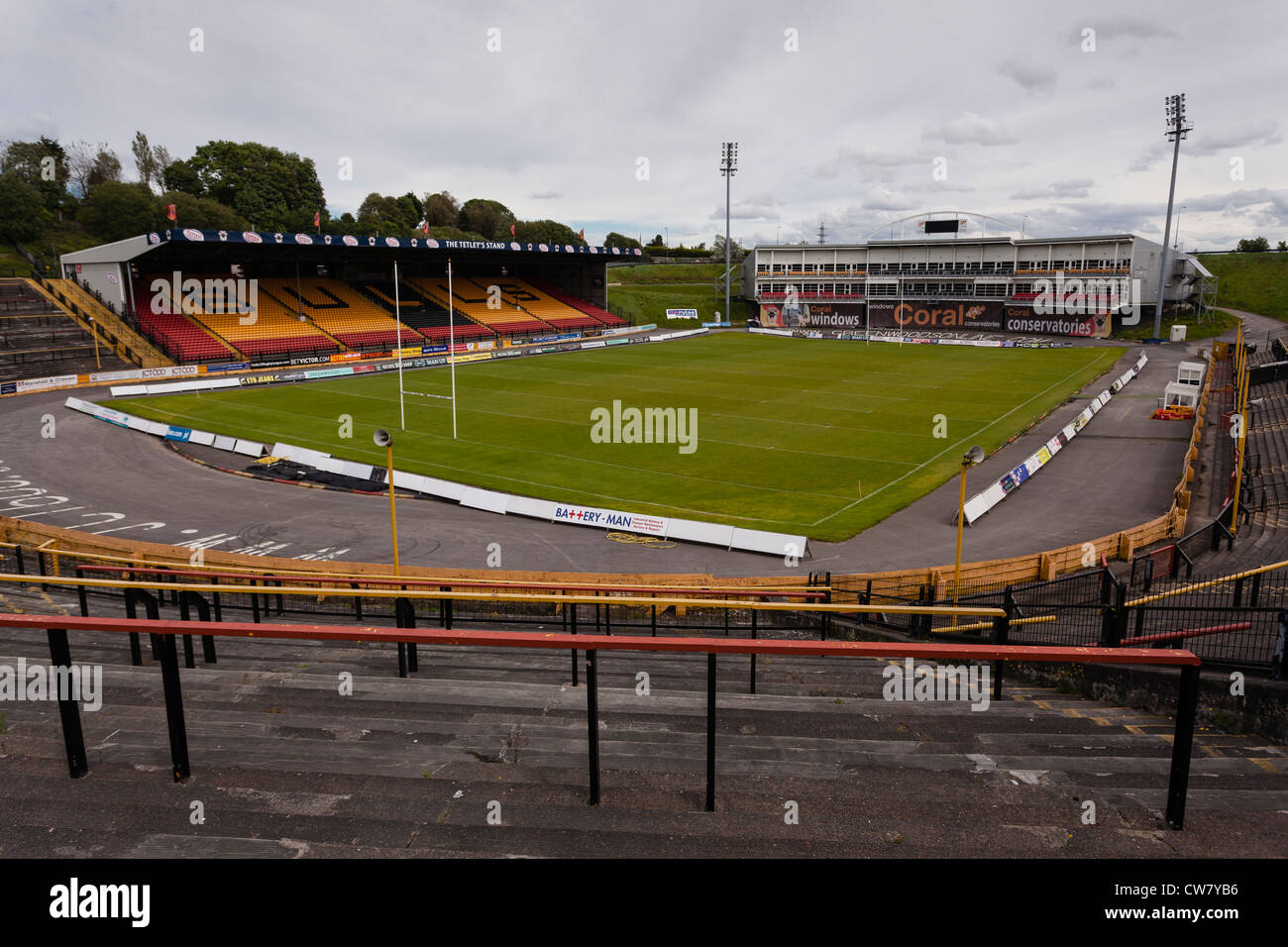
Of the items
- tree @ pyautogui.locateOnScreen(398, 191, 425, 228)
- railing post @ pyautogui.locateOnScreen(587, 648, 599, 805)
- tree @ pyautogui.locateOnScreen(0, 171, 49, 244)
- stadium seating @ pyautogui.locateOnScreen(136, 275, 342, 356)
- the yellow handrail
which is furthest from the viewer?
tree @ pyautogui.locateOnScreen(398, 191, 425, 228)

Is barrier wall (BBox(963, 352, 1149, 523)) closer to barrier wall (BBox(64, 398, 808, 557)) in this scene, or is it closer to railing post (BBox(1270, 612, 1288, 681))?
barrier wall (BBox(64, 398, 808, 557))

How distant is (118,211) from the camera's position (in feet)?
284

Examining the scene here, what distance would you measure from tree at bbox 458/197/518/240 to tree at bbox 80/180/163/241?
71239 millimetres

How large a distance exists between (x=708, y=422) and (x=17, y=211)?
255 feet

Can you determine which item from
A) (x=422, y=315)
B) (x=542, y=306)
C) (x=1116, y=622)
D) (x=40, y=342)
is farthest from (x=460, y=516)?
(x=542, y=306)

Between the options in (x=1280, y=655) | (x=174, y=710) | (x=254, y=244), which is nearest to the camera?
(x=174, y=710)

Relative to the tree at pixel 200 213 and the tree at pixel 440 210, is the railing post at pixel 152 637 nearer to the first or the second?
the tree at pixel 200 213

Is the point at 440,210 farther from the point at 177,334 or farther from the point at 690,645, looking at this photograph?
the point at 690,645

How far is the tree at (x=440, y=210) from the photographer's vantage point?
153 metres

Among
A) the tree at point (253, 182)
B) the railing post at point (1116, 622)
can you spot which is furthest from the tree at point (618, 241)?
the railing post at point (1116, 622)

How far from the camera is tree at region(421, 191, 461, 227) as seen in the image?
503ft

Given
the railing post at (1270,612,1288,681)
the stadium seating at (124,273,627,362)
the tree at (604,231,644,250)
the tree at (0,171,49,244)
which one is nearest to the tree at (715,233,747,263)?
the tree at (604,231,644,250)

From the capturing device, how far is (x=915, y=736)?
6277mm
